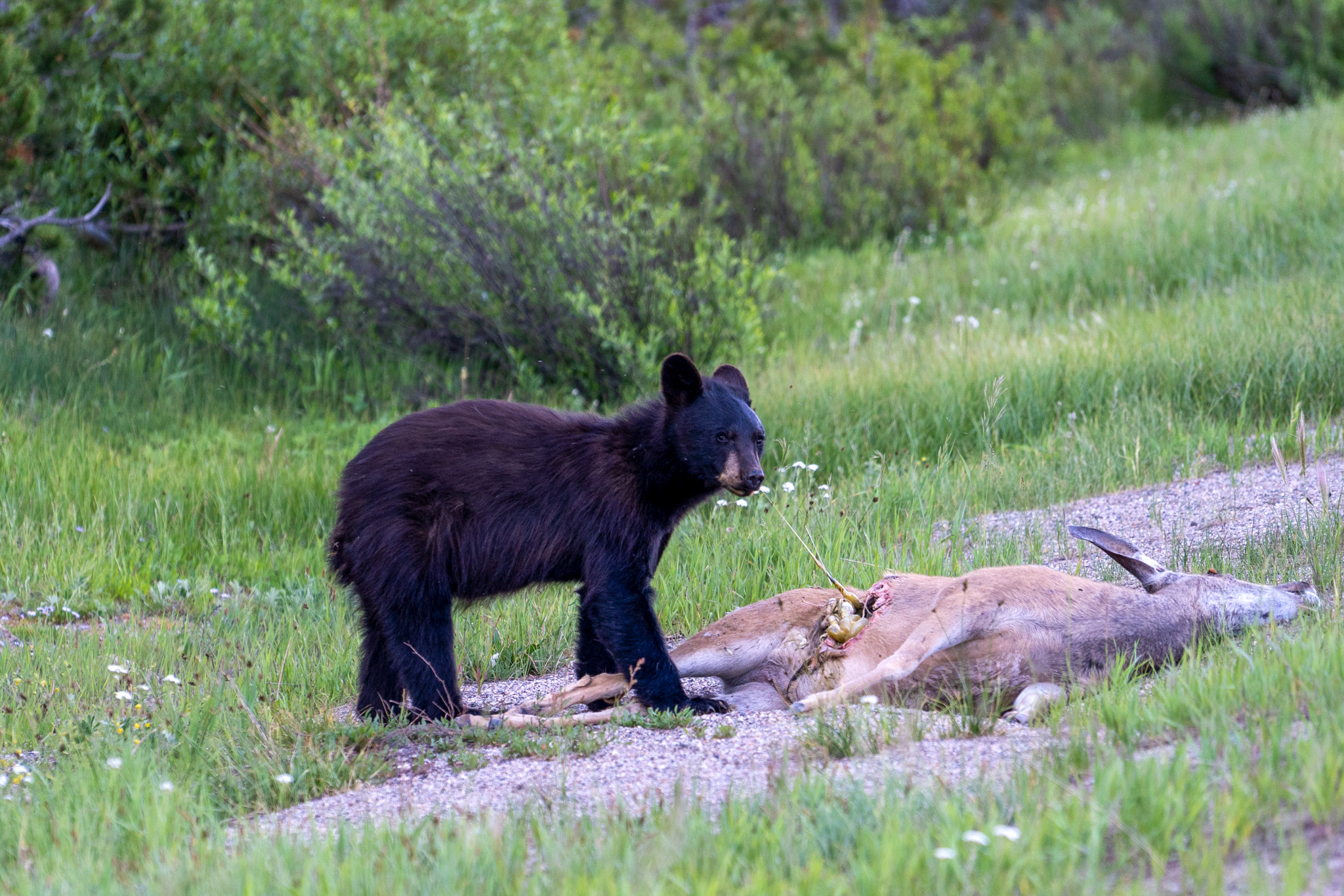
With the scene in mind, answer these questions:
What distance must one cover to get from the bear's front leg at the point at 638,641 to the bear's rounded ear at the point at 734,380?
104 centimetres

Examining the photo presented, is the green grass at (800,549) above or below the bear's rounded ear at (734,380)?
below

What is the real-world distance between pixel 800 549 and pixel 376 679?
2220 mm

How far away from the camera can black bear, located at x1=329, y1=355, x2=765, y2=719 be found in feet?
15.7

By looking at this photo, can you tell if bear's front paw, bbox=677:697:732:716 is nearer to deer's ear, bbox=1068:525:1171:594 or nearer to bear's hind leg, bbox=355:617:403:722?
bear's hind leg, bbox=355:617:403:722

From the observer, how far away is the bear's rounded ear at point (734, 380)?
550 centimetres

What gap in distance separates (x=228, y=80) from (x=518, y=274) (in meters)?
3.80

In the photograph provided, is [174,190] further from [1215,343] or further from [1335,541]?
[1335,541]

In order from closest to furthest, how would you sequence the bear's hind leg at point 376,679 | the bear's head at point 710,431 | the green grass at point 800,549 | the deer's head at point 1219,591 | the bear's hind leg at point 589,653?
the green grass at point 800,549 → the deer's head at point 1219,591 → the bear's hind leg at point 376,679 → the bear's head at point 710,431 → the bear's hind leg at point 589,653

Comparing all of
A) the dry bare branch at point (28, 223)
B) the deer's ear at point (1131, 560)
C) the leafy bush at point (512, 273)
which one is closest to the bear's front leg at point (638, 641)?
the deer's ear at point (1131, 560)

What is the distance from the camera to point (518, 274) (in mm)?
9578

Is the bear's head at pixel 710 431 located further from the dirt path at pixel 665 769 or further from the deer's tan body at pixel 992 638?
the dirt path at pixel 665 769

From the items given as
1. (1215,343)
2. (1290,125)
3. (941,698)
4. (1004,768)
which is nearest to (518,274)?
Result: (1215,343)

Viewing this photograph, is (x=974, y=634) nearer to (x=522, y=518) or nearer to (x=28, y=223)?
(x=522, y=518)

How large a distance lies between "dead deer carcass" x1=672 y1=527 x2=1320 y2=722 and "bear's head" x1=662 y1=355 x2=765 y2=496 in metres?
0.57
